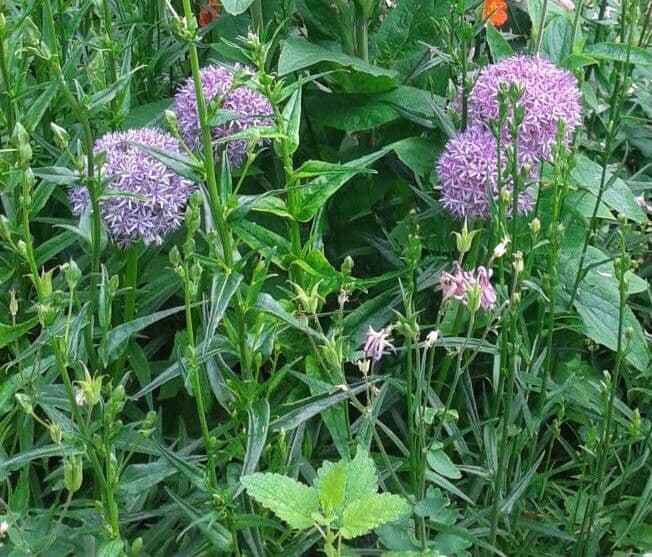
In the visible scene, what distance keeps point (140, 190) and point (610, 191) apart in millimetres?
888

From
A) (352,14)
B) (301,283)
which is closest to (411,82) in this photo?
(352,14)

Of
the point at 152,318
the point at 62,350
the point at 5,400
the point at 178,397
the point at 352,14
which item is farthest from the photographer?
the point at 352,14

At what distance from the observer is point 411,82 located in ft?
6.70

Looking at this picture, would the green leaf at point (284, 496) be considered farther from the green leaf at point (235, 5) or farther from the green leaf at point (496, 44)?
the green leaf at point (496, 44)

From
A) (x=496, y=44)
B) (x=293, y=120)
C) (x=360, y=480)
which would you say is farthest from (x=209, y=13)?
(x=360, y=480)

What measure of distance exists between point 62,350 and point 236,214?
0.88ft

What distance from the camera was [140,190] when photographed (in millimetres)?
1423

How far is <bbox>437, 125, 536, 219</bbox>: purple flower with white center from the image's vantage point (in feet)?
5.08

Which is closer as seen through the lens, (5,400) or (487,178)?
(5,400)

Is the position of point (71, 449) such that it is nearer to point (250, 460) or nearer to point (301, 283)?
point (250, 460)

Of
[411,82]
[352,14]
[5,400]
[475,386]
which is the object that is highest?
[352,14]

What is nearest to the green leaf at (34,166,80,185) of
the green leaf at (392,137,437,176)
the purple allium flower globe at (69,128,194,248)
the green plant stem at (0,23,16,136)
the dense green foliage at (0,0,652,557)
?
the dense green foliage at (0,0,652,557)

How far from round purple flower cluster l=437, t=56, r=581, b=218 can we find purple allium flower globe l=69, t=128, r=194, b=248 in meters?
0.43

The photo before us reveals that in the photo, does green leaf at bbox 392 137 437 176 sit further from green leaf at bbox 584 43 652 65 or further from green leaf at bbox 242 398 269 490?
green leaf at bbox 242 398 269 490
